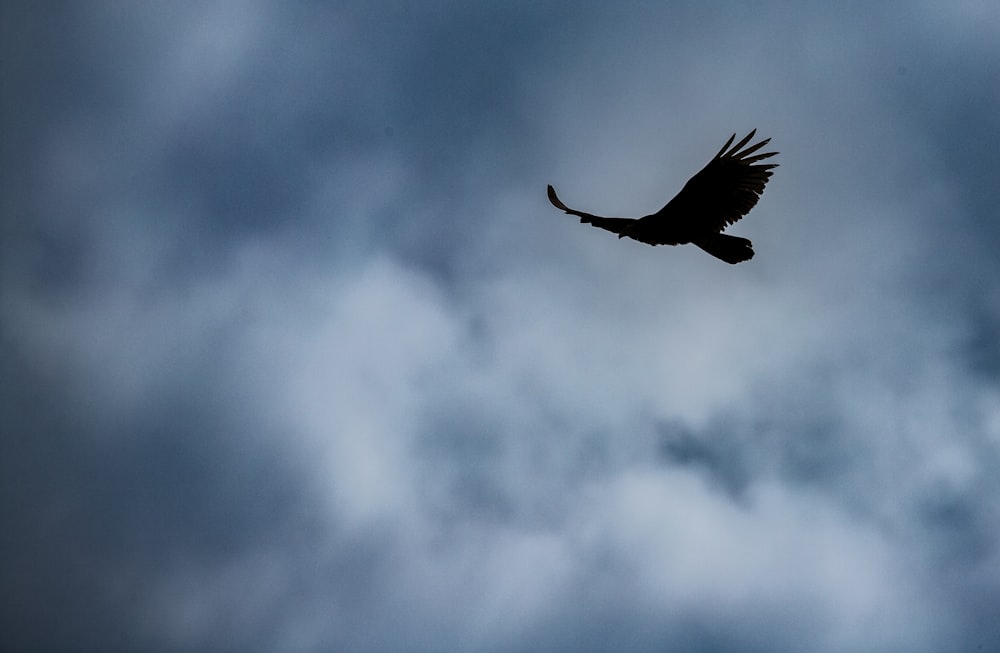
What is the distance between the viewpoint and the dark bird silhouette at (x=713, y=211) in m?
20.2

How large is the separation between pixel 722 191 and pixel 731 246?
50.2 inches

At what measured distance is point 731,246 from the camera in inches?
830

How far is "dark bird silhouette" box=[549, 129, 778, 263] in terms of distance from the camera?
20.2 m

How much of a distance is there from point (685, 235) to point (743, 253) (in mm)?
1384

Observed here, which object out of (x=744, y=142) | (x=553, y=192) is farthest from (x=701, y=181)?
(x=553, y=192)

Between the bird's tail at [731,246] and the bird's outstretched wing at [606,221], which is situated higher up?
the bird's outstretched wing at [606,221]

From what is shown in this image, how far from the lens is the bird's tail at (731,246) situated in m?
21.1

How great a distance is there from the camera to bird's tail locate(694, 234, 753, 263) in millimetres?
21078

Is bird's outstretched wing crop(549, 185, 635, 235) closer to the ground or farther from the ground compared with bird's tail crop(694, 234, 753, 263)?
farther from the ground

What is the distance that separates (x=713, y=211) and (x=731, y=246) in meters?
0.90

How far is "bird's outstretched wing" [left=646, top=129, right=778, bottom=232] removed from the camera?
20.1 meters

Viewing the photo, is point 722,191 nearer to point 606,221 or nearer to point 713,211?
point 713,211

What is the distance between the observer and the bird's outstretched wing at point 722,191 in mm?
20078

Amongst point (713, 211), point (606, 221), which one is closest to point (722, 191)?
point (713, 211)
